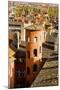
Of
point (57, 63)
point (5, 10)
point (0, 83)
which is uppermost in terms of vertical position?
point (5, 10)

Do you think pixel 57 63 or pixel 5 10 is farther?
pixel 57 63

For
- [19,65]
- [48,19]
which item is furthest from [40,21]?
[19,65]

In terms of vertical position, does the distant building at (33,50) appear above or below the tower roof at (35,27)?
below

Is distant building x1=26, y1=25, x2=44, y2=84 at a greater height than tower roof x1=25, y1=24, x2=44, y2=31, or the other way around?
tower roof x1=25, y1=24, x2=44, y2=31

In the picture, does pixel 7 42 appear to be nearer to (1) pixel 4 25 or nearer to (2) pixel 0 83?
(1) pixel 4 25

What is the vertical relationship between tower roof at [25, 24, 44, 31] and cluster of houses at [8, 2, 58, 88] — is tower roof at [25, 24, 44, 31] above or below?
above

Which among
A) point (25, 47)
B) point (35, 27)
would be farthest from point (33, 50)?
point (35, 27)

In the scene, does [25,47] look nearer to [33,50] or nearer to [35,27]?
[33,50]

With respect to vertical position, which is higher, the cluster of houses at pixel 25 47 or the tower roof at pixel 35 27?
the tower roof at pixel 35 27
